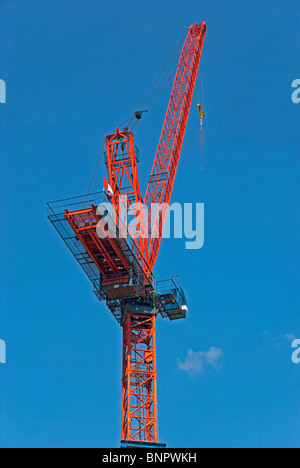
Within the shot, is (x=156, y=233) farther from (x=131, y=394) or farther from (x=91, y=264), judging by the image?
(x=131, y=394)

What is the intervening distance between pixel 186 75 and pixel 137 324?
1244 inches

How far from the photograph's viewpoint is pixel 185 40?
350 ft

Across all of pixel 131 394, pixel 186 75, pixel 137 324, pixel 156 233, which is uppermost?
pixel 186 75

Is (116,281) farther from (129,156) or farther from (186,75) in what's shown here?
(186,75)

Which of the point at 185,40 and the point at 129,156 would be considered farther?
the point at 185,40

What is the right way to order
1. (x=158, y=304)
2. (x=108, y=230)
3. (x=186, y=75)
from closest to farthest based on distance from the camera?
(x=108, y=230), (x=158, y=304), (x=186, y=75)
